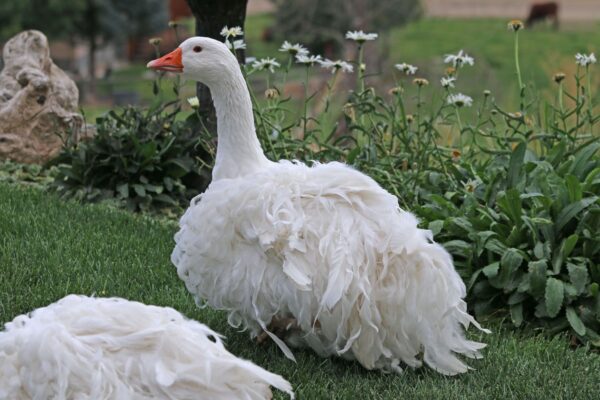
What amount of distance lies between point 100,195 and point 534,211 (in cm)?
322

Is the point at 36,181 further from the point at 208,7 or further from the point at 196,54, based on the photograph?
the point at 196,54

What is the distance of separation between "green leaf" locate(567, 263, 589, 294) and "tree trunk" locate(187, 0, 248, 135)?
316 cm

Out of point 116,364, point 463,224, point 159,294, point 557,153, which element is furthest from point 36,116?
point 116,364

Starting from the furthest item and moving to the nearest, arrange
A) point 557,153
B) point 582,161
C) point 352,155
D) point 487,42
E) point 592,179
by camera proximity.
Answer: point 487,42 < point 352,155 < point 557,153 < point 582,161 < point 592,179

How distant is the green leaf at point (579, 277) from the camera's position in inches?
190

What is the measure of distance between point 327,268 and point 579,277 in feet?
5.28

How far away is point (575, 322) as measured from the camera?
4.76 metres

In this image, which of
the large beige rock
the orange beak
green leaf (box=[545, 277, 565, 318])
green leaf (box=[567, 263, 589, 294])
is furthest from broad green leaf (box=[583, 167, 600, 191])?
the large beige rock

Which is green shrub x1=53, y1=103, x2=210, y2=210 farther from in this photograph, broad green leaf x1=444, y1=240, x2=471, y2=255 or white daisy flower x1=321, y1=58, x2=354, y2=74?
broad green leaf x1=444, y1=240, x2=471, y2=255

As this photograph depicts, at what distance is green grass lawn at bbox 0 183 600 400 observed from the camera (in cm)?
396

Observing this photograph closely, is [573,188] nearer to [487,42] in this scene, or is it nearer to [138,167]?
[138,167]

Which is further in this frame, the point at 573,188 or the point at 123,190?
the point at 123,190

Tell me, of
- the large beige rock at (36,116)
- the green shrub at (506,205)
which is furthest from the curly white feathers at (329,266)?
the large beige rock at (36,116)

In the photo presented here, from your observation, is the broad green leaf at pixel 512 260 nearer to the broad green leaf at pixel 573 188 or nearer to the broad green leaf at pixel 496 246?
the broad green leaf at pixel 496 246
